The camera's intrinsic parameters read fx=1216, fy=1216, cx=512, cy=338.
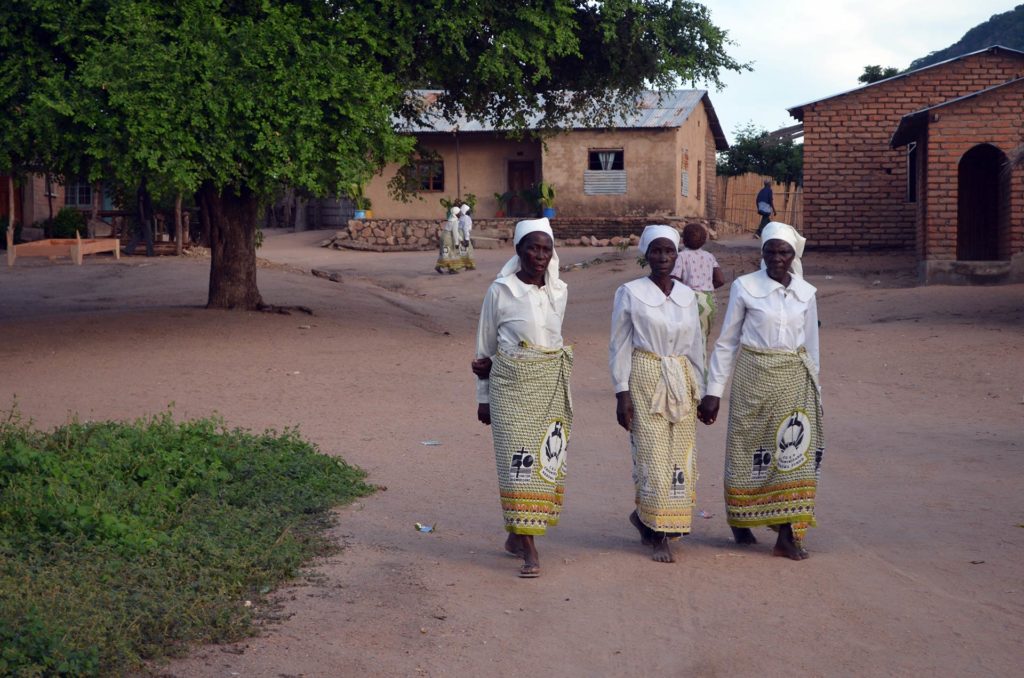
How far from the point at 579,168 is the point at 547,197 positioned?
1.34 m

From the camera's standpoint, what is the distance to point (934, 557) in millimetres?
5949

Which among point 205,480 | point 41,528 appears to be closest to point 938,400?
point 205,480

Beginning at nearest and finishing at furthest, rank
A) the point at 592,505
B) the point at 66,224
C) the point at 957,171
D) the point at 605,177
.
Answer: the point at 592,505 < the point at 957,171 < the point at 66,224 < the point at 605,177

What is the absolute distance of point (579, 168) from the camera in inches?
1367

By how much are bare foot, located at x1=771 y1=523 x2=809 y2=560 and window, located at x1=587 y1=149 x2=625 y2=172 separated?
29.3m

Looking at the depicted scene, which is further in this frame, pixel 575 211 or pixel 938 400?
pixel 575 211

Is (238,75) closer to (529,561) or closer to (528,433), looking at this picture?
(528,433)

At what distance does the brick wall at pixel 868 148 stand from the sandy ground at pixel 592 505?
524 centimetres

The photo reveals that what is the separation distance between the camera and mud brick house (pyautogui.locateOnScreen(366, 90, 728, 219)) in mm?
34312

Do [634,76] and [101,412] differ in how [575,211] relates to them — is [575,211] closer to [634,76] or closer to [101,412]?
[634,76]

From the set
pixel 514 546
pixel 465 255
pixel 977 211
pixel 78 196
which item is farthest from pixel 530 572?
pixel 78 196

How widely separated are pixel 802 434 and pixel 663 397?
2.43 ft

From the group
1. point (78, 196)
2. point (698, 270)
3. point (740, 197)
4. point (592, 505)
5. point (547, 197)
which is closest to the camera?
point (592, 505)

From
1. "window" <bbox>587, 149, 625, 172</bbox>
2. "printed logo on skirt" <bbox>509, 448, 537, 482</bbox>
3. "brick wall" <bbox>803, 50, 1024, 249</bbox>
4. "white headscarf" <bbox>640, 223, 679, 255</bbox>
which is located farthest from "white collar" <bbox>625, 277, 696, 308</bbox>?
"window" <bbox>587, 149, 625, 172</bbox>
